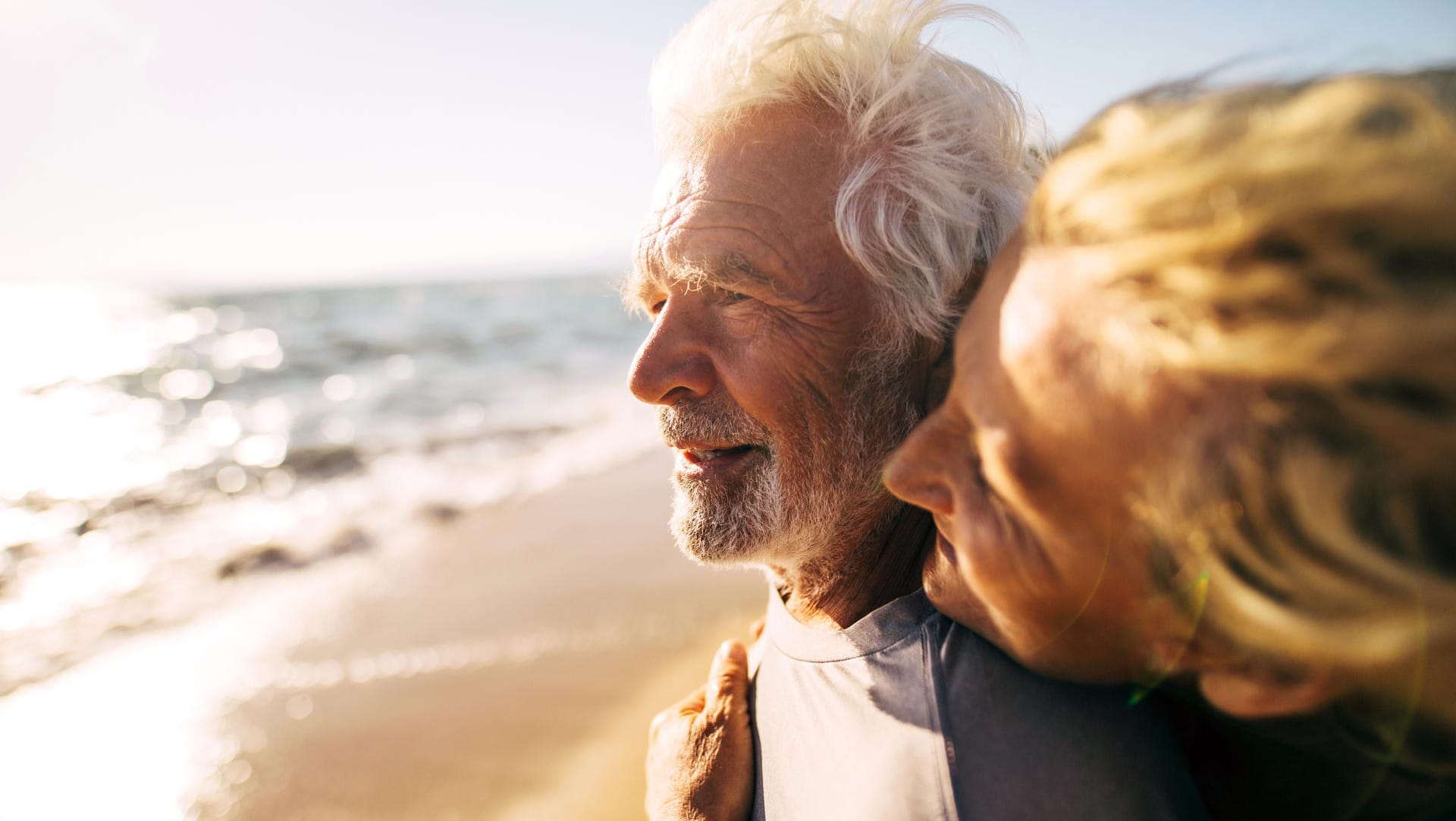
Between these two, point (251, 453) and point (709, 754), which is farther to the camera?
point (251, 453)

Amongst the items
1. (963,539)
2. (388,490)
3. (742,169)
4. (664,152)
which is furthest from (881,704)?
(388,490)

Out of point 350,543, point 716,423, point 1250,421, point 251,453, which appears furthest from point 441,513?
point 1250,421

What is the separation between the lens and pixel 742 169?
201cm

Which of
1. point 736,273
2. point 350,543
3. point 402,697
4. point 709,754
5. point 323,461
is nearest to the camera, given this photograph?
point 709,754

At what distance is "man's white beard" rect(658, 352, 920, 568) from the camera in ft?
6.42

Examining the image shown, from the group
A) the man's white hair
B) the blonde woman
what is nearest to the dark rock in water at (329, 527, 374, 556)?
the man's white hair

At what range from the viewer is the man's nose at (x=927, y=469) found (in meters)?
1.21

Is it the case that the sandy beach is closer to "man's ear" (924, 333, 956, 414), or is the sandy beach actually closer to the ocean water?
the ocean water

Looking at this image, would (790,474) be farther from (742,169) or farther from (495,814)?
(495,814)

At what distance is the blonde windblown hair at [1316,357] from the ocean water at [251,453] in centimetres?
578

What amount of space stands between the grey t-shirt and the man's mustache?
0.57 meters

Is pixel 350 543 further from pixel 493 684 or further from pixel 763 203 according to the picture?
pixel 763 203

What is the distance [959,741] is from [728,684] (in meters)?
0.91

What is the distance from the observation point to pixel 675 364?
6.71 ft
